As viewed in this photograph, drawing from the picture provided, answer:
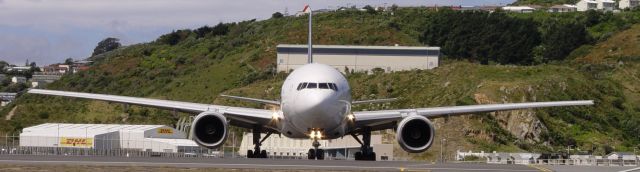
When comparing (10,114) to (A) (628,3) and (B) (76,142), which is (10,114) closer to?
(B) (76,142)

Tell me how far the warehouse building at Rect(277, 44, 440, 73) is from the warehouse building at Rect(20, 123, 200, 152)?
4207cm

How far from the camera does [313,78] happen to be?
4638 cm

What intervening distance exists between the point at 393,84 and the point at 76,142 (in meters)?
45.1

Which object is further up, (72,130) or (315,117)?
(315,117)

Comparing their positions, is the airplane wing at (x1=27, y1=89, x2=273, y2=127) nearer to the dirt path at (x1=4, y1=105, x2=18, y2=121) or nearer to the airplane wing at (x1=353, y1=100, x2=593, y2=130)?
the airplane wing at (x1=353, y1=100, x2=593, y2=130)

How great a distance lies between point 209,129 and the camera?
49.2m

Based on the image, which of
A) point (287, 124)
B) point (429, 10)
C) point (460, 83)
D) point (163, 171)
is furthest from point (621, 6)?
point (163, 171)

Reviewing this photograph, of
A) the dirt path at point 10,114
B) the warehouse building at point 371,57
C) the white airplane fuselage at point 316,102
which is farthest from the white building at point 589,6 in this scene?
the white airplane fuselage at point 316,102

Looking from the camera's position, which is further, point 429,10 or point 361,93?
point 429,10

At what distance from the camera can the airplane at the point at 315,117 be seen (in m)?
46.0

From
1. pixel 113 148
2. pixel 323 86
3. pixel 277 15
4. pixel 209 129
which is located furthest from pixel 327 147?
pixel 277 15

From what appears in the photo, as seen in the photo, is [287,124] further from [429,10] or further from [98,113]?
[429,10]

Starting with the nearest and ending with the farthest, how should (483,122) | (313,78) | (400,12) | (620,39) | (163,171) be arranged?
(163,171), (313,78), (483,122), (620,39), (400,12)

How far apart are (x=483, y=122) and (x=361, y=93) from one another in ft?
76.9
